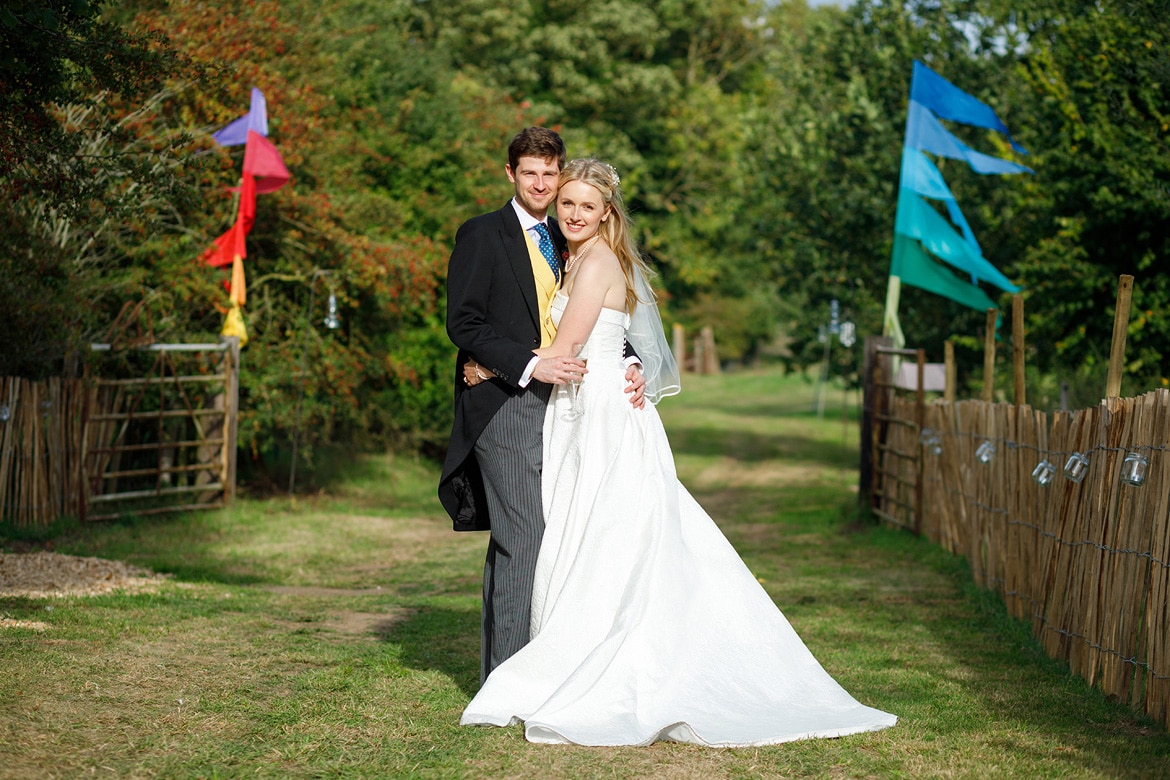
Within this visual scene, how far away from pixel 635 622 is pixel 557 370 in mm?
1033

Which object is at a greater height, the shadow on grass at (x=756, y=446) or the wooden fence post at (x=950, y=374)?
the wooden fence post at (x=950, y=374)

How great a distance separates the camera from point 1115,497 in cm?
537

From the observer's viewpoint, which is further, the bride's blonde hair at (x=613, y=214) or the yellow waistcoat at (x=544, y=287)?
the yellow waistcoat at (x=544, y=287)

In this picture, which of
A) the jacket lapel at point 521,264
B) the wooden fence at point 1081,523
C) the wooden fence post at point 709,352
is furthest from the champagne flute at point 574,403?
the wooden fence post at point 709,352

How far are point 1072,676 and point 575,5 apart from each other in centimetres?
2680

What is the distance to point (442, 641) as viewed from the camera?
657cm

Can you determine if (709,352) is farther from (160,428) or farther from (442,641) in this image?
(442,641)

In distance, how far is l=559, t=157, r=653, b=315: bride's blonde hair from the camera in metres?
4.95

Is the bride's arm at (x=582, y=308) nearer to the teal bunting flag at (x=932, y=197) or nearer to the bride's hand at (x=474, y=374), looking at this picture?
the bride's hand at (x=474, y=374)

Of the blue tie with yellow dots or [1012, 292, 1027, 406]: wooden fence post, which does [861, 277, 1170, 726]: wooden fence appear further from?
the blue tie with yellow dots

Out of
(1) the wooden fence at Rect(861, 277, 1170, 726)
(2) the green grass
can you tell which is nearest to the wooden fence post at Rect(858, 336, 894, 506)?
(2) the green grass

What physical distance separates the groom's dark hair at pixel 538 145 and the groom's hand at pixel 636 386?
0.92 m

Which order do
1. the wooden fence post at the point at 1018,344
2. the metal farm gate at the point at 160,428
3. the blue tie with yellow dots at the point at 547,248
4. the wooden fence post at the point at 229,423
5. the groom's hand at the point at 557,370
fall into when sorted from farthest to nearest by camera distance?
the wooden fence post at the point at 229,423 < the metal farm gate at the point at 160,428 < the wooden fence post at the point at 1018,344 < the blue tie with yellow dots at the point at 547,248 < the groom's hand at the point at 557,370

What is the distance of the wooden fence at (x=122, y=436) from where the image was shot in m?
10.2
